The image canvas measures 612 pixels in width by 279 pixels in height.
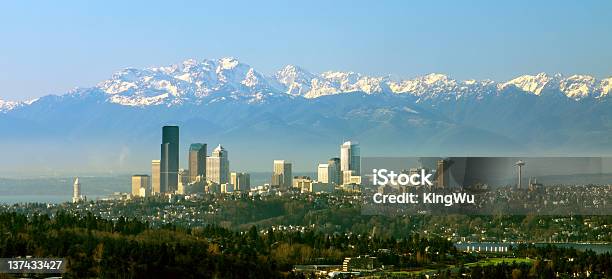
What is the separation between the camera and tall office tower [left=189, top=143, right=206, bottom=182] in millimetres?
107769

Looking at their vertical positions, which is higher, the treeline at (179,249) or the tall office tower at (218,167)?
the tall office tower at (218,167)

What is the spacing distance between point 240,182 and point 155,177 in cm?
764

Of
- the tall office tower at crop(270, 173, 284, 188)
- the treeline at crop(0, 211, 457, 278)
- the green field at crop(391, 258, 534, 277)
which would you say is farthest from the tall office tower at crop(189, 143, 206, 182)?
the green field at crop(391, 258, 534, 277)

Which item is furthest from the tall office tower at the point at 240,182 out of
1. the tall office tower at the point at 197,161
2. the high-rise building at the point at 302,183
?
the high-rise building at the point at 302,183

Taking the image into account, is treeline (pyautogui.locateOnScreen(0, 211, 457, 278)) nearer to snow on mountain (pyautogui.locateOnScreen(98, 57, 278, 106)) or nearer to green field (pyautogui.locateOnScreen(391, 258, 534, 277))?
green field (pyautogui.locateOnScreen(391, 258, 534, 277))

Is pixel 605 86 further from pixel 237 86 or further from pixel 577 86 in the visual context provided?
pixel 237 86

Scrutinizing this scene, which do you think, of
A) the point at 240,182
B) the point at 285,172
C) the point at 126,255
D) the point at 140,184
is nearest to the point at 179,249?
the point at 126,255

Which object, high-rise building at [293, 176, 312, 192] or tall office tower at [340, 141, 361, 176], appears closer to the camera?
high-rise building at [293, 176, 312, 192]

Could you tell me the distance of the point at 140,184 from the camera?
10481cm

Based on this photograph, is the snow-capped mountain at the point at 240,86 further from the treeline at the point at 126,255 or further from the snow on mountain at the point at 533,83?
the treeline at the point at 126,255

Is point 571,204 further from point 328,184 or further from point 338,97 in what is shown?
point 338,97

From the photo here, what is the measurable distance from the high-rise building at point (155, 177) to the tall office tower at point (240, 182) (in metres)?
5.72

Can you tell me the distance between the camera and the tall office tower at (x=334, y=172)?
334 feet

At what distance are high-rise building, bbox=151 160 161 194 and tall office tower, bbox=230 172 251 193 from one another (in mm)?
5717
